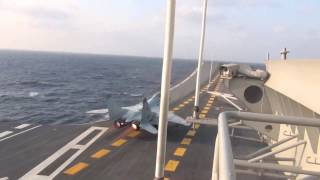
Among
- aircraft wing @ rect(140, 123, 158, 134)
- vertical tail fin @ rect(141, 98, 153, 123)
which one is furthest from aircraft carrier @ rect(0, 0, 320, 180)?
vertical tail fin @ rect(141, 98, 153, 123)

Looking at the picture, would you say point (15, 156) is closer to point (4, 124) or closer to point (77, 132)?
point (77, 132)

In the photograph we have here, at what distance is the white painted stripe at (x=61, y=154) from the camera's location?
14.1 meters

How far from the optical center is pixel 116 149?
18094mm

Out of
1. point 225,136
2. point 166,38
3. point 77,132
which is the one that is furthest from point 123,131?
point 225,136

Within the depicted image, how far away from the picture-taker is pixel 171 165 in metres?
15.9

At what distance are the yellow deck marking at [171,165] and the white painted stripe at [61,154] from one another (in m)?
4.35

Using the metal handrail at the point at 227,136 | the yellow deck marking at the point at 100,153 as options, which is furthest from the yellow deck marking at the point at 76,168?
the metal handrail at the point at 227,136

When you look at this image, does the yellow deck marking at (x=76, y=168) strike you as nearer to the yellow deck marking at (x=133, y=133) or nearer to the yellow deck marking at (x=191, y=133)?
the yellow deck marking at (x=133, y=133)

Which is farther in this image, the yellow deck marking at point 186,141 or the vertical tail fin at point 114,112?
the vertical tail fin at point 114,112

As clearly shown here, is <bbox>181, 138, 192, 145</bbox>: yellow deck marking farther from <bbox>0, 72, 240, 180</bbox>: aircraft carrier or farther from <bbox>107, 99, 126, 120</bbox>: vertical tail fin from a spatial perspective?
<bbox>107, 99, 126, 120</bbox>: vertical tail fin

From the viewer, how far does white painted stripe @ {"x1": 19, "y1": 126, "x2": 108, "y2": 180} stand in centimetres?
1406

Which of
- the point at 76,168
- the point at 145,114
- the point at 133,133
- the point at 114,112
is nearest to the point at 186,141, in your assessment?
the point at 145,114

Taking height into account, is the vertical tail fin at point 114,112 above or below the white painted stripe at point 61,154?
above

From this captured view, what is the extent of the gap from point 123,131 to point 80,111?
1250 inches
